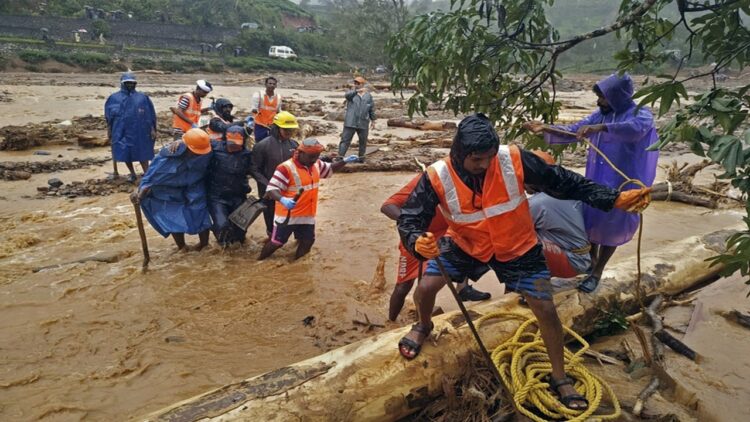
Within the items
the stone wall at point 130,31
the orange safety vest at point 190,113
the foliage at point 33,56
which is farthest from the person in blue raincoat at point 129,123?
the stone wall at point 130,31

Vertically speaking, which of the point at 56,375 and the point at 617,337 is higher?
the point at 617,337

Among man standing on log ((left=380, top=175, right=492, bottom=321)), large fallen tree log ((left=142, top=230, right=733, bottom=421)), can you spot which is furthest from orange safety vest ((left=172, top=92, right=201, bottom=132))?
large fallen tree log ((left=142, top=230, right=733, bottom=421))

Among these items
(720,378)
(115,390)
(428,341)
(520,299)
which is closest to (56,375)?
(115,390)

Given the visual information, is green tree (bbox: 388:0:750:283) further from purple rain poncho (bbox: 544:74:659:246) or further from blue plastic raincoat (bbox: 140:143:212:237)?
blue plastic raincoat (bbox: 140:143:212:237)

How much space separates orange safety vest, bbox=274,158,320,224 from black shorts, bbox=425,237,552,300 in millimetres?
2507

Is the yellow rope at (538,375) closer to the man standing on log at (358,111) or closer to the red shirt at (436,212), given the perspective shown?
the red shirt at (436,212)

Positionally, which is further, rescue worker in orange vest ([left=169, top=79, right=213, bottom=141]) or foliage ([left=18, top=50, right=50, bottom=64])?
foliage ([left=18, top=50, right=50, bottom=64])

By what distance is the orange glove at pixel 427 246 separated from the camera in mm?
2434

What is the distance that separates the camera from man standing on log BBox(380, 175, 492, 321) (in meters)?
3.39

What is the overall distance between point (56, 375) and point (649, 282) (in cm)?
455

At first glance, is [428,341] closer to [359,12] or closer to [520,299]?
[520,299]

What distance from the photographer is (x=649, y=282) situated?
4113 millimetres

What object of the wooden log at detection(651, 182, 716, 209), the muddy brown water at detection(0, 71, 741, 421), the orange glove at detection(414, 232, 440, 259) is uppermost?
the orange glove at detection(414, 232, 440, 259)

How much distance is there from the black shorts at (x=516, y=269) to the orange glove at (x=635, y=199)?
49 centimetres
